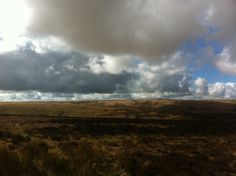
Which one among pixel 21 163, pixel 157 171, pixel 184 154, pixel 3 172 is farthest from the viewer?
pixel 184 154

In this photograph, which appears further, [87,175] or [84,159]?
[84,159]

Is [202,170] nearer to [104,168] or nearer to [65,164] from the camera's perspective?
[104,168]

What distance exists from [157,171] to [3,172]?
10.1 metres

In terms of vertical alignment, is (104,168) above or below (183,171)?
above

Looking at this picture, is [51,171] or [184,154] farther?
[184,154]

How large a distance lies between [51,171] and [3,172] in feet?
6.08

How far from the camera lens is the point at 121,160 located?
20750mm

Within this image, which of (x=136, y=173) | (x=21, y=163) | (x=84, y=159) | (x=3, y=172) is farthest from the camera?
(x=136, y=173)

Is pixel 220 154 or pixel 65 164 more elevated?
pixel 65 164

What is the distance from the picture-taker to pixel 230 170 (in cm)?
2030

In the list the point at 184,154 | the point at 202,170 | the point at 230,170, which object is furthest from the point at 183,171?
the point at 184,154

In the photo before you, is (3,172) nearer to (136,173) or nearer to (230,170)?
(136,173)

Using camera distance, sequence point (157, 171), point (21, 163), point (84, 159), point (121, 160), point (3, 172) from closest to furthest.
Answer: point (3, 172) → point (21, 163) → point (84, 159) → point (157, 171) → point (121, 160)

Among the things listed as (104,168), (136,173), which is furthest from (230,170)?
(104,168)
